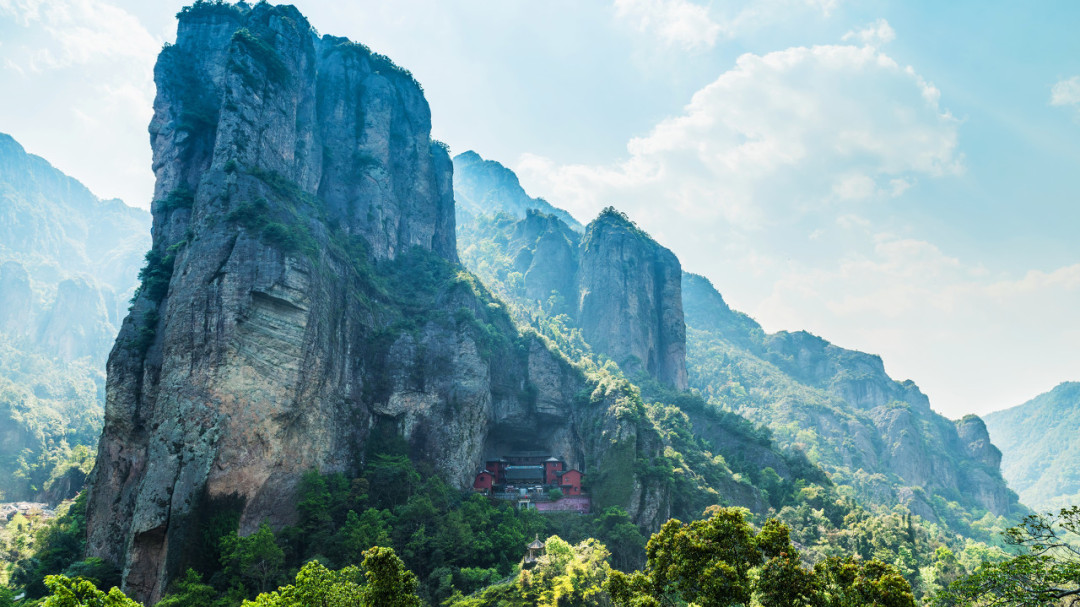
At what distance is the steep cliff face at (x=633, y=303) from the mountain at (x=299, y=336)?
26.5 m

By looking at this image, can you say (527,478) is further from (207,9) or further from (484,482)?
(207,9)

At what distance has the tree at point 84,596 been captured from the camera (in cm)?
1260

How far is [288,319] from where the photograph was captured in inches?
1615

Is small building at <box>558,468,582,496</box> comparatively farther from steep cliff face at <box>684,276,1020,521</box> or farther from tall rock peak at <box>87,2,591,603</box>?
steep cliff face at <box>684,276,1020,521</box>

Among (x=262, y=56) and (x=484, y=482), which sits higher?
(x=262, y=56)

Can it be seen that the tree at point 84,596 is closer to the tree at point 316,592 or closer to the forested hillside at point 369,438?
the forested hillside at point 369,438

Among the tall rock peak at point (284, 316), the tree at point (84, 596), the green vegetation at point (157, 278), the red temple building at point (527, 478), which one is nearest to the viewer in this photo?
the tree at point (84, 596)

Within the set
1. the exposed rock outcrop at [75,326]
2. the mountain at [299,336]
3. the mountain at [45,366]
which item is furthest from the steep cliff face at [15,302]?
the mountain at [299,336]

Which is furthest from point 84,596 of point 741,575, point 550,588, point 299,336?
point 299,336

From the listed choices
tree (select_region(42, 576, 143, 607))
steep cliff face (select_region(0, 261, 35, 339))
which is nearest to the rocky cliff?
tree (select_region(42, 576, 143, 607))

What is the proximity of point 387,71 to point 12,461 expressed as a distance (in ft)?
328

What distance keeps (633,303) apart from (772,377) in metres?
63.3

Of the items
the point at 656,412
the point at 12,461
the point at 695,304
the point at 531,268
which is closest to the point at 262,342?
the point at 656,412

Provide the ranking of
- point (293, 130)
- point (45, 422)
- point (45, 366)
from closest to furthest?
point (293, 130) → point (45, 422) → point (45, 366)
